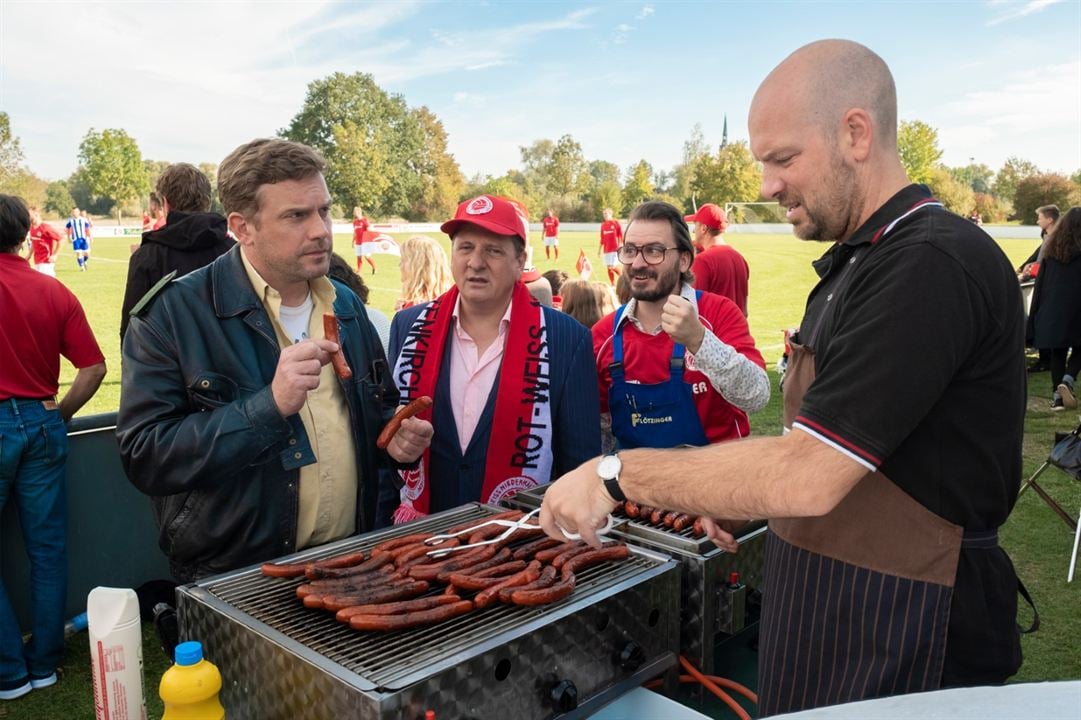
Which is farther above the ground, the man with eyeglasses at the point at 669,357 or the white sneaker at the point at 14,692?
Answer: the man with eyeglasses at the point at 669,357

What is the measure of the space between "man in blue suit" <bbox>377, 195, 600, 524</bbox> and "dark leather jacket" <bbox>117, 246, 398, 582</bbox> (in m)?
0.85

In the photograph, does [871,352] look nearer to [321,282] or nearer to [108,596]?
[108,596]

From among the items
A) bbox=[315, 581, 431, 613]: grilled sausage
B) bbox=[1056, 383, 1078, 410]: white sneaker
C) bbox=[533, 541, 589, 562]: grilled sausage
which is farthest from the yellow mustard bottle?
bbox=[1056, 383, 1078, 410]: white sneaker

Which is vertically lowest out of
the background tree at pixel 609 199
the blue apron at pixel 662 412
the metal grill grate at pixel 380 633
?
the metal grill grate at pixel 380 633

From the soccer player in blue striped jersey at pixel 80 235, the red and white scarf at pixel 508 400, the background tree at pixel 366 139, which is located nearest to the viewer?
the red and white scarf at pixel 508 400

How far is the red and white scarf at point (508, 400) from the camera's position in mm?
3271

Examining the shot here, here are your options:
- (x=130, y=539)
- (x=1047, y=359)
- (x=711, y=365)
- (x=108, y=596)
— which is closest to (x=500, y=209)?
(x=711, y=365)

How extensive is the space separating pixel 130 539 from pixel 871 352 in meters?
4.57

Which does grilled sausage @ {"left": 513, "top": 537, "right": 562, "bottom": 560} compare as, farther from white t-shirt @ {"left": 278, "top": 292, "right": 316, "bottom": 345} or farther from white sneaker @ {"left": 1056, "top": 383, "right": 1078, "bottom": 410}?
white sneaker @ {"left": 1056, "top": 383, "right": 1078, "bottom": 410}

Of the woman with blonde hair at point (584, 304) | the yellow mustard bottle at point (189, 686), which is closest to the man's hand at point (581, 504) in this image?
the yellow mustard bottle at point (189, 686)

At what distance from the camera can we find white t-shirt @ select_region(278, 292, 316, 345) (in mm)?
2729

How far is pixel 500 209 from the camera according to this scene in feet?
11.3

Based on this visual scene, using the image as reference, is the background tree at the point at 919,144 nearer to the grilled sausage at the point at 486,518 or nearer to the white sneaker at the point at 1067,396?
the white sneaker at the point at 1067,396

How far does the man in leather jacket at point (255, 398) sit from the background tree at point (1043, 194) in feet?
185
